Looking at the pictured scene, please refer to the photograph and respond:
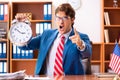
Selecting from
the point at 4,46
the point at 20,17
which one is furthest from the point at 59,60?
the point at 4,46

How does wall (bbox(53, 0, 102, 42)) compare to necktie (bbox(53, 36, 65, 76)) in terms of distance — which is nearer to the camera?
necktie (bbox(53, 36, 65, 76))

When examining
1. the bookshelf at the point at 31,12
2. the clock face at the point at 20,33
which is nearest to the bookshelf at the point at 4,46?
the bookshelf at the point at 31,12

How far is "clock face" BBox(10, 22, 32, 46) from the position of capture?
Answer: 2568 millimetres

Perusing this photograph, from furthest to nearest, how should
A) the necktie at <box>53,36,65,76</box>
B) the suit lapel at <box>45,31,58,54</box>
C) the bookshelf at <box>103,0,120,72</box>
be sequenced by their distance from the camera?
the bookshelf at <box>103,0,120,72</box>, the suit lapel at <box>45,31,58,54</box>, the necktie at <box>53,36,65,76</box>

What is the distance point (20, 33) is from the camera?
2.58m

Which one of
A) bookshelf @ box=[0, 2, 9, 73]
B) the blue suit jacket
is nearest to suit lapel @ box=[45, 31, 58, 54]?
the blue suit jacket

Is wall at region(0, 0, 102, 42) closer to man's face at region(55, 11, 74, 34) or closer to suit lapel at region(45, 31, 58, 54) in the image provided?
suit lapel at region(45, 31, 58, 54)

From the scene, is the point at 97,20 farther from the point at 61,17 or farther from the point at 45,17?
the point at 61,17

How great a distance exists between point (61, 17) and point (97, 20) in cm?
278

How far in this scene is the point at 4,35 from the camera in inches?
199

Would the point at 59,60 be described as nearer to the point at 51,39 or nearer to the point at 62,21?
the point at 51,39

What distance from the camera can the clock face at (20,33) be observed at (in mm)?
2568

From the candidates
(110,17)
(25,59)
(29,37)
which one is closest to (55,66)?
(29,37)

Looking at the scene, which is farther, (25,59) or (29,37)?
(25,59)
